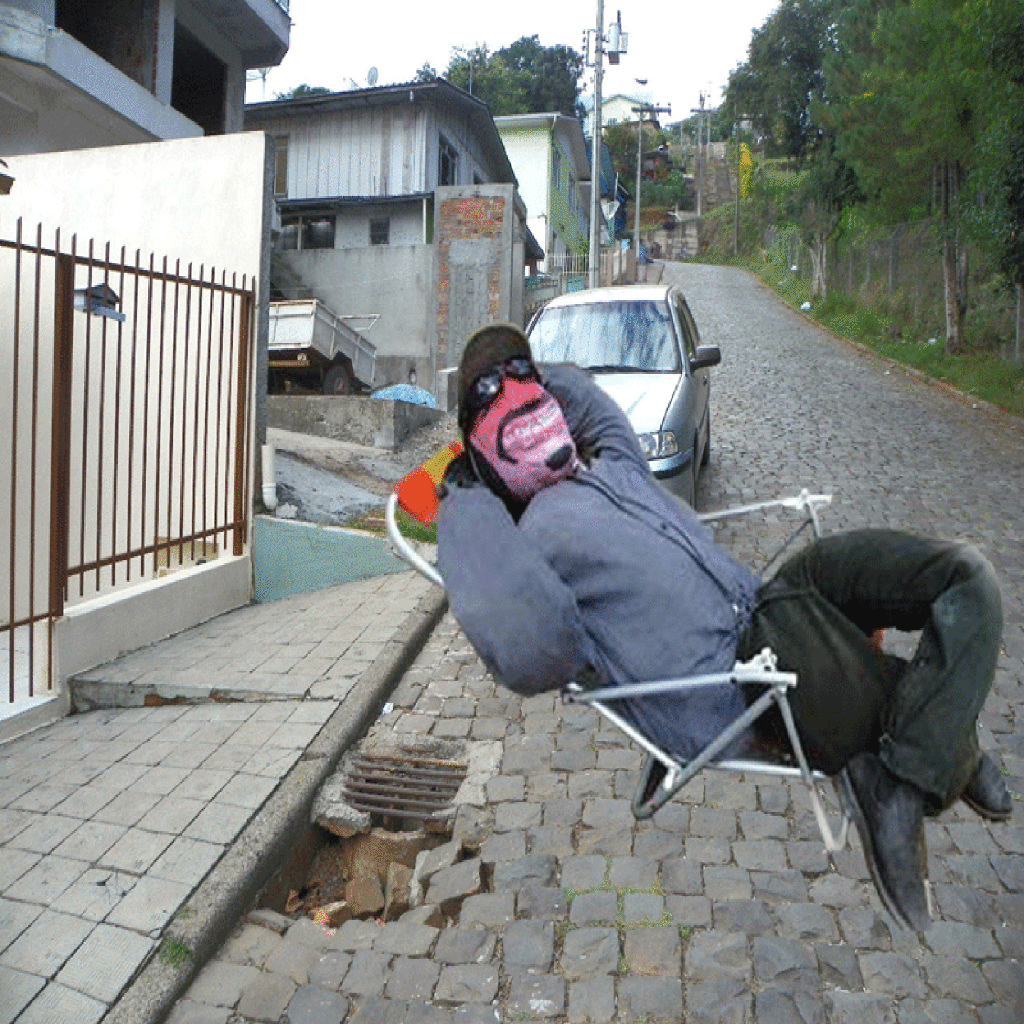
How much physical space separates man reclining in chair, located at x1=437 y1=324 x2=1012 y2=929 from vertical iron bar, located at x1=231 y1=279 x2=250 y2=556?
520 cm

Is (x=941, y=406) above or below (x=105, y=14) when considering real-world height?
below

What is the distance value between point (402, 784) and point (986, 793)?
290 cm

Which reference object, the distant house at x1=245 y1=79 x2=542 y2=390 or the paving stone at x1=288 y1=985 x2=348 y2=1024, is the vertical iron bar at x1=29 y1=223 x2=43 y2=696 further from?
the distant house at x1=245 y1=79 x2=542 y2=390

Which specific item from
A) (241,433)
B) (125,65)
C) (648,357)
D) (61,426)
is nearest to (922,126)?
(648,357)

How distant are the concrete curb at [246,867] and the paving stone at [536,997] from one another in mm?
1093

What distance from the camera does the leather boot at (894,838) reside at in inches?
83.7

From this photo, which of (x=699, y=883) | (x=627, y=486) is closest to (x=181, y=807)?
(x=699, y=883)

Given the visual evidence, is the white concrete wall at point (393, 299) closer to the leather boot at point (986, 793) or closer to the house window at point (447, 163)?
the house window at point (447, 163)

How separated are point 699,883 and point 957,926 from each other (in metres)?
0.86

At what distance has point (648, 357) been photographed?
8.19m

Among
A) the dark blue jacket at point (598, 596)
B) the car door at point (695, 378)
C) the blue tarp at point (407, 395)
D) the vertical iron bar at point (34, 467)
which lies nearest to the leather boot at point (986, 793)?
the dark blue jacket at point (598, 596)

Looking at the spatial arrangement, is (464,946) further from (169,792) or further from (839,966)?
(169,792)

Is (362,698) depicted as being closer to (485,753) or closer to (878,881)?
(485,753)

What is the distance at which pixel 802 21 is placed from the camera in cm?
3622
